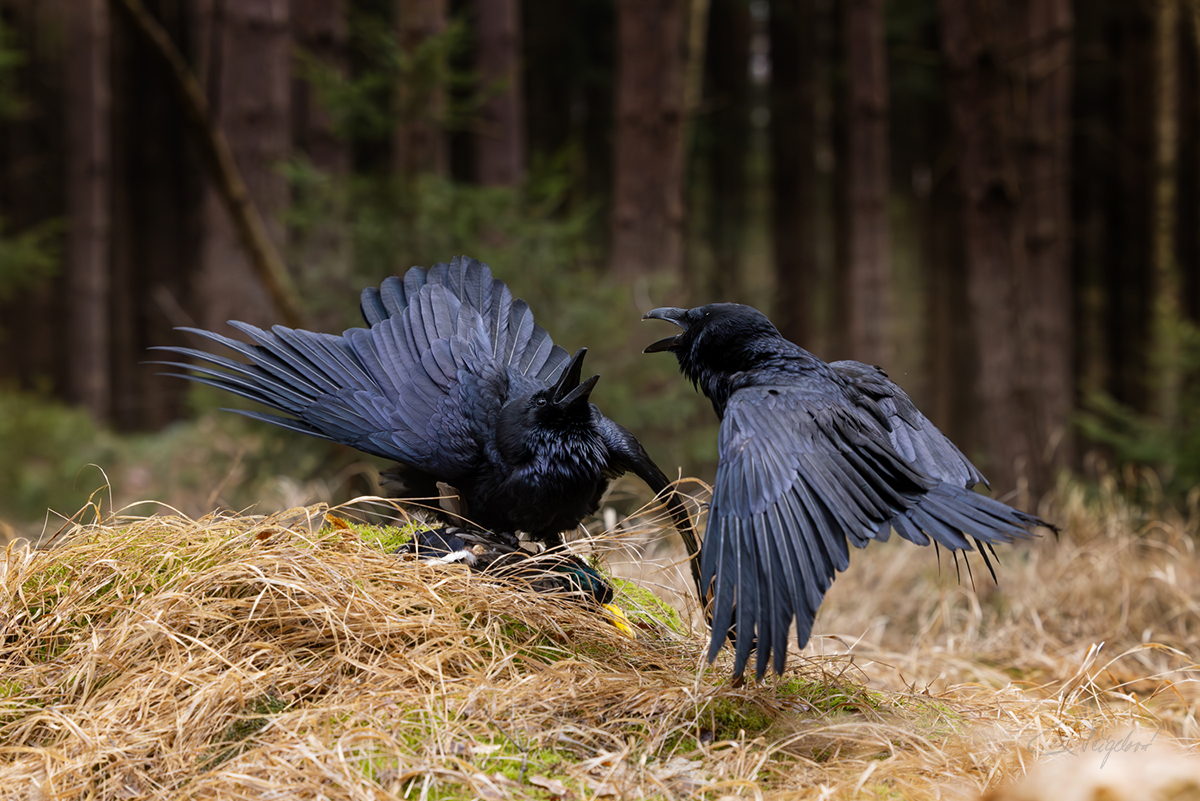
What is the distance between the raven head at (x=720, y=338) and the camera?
2.82 m

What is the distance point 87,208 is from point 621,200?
38.7ft

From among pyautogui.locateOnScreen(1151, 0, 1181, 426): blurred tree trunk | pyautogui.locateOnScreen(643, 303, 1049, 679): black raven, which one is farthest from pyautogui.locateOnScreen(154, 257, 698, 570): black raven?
pyautogui.locateOnScreen(1151, 0, 1181, 426): blurred tree trunk

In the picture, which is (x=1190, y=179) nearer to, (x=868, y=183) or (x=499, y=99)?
(x=868, y=183)

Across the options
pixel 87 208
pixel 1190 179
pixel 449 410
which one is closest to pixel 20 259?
pixel 87 208

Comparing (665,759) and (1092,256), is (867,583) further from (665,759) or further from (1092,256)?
(1092,256)

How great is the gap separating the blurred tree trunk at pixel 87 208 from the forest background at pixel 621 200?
6cm

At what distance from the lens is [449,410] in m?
3.08

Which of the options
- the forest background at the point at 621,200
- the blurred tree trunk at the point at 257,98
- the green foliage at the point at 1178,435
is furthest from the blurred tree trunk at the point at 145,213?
the green foliage at the point at 1178,435

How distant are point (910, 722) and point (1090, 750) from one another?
0.42m

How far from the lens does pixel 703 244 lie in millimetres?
18812

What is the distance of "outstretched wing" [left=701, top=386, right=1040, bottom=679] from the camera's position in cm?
205

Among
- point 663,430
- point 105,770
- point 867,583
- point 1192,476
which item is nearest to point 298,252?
point 663,430

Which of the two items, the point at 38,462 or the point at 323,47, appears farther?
the point at 323,47

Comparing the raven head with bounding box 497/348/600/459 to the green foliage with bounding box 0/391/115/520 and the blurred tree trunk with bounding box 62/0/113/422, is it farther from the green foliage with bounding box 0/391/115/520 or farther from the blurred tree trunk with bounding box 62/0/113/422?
the blurred tree trunk with bounding box 62/0/113/422
